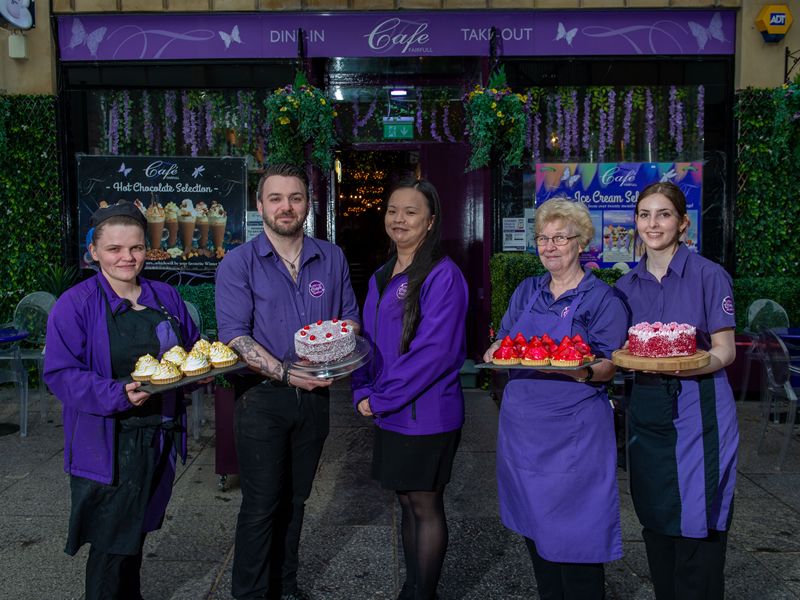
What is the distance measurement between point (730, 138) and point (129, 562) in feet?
27.3

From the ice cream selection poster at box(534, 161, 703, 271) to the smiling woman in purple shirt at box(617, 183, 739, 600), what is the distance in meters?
5.77

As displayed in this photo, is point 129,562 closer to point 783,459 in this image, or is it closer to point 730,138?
point 783,459

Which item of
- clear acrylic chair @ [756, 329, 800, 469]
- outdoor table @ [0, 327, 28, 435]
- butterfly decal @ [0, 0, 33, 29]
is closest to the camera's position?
clear acrylic chair @ [756, 329, 800, 469]

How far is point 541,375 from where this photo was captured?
3186 mm

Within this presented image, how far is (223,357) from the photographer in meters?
3.47

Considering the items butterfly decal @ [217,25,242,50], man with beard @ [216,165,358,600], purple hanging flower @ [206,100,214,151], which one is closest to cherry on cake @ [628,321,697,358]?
man with beard @ [216,165,358,600]

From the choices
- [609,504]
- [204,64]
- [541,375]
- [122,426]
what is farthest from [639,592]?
[204,64]

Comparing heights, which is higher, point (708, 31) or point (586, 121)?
point (708, 31)

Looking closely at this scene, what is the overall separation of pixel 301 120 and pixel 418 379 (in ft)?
17.2

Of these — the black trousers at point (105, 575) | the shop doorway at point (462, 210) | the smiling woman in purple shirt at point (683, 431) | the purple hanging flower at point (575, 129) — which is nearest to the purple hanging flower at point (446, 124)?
the shop doorway at point (462, 210)

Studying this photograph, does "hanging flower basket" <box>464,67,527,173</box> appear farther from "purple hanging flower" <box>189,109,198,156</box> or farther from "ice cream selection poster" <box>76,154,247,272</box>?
"purple hanging flower" <box>189,109,198,156</box>

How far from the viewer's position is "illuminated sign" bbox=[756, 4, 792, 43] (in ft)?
28.0

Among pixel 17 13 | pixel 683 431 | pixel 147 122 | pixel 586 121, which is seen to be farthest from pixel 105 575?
pixel 586 121

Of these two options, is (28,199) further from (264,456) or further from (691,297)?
(691,297)
